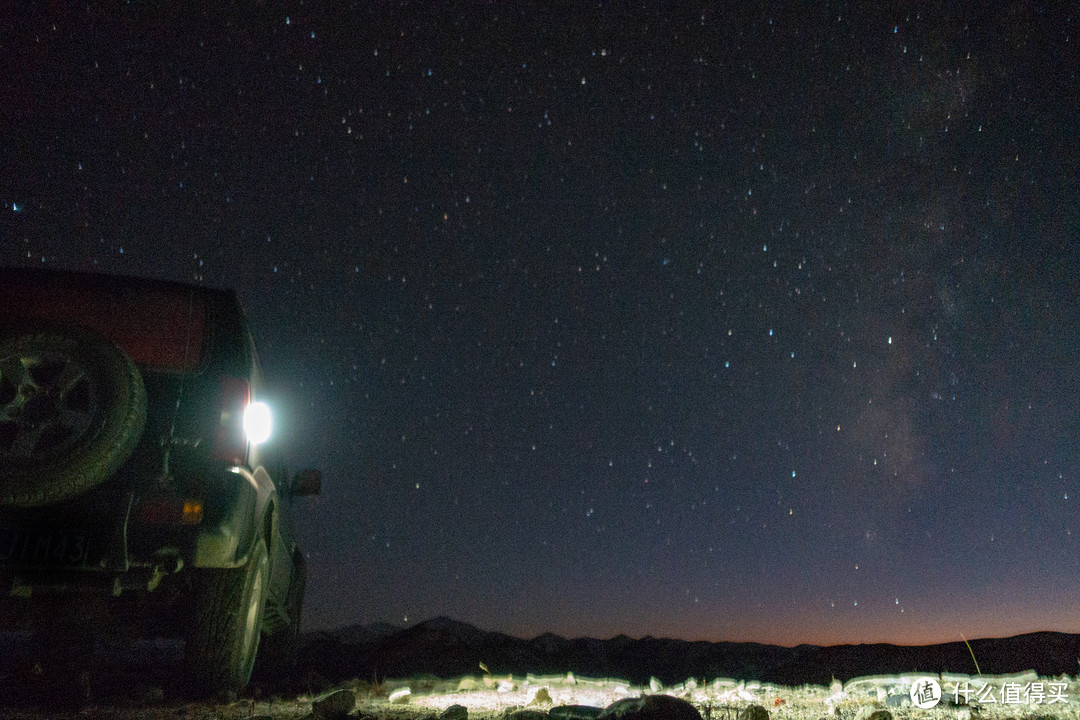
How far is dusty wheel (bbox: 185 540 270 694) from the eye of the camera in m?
4.46

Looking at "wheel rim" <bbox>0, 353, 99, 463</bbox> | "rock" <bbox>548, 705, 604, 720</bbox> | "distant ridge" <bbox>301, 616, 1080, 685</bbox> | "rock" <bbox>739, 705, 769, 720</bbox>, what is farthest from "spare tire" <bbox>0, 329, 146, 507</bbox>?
"distant ridge" <bbox>301, 616, 1080, 685</bbox>

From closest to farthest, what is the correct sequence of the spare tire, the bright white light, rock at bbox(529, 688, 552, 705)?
the spare tire → the bright white light → rock at bbox(529, 688, 552, 705)

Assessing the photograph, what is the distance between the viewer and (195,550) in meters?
3.88

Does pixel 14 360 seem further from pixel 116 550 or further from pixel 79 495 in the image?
pixel 116 550

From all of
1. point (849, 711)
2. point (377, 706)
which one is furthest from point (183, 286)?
point (849, 711)

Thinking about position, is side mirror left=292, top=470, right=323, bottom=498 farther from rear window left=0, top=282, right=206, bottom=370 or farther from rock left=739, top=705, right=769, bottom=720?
rock left=739, top=705, right=769, bottom=720

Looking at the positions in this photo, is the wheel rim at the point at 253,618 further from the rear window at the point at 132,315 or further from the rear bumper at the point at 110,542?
the rear window at the point at 132,315

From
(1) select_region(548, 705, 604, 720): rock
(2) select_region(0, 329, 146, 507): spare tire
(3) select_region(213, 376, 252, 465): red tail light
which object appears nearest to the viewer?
(1) select_region(548, 705, 604, 720): rock

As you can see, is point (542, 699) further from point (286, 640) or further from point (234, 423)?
point (286, 640)

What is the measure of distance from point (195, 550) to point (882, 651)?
12048mm

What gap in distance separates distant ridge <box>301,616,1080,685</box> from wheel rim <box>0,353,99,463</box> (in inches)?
197

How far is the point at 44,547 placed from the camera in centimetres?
371

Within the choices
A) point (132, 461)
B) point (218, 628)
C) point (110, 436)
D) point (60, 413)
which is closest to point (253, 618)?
point (218, 628)

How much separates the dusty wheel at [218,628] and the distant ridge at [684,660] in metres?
3.55
